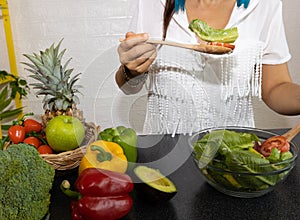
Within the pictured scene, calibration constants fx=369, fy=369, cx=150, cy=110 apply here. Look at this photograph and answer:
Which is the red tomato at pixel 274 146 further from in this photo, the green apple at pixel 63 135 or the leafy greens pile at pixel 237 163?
the green apple at pixel 63 135

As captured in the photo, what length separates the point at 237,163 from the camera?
750 millimetres

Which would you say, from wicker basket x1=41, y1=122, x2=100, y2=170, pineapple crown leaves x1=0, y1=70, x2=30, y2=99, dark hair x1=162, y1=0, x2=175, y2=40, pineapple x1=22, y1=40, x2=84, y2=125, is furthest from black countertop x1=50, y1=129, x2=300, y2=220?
pineapple crown leaves x1=0, y1=70, x2=30, y2=99

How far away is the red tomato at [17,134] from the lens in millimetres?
Result: 1050

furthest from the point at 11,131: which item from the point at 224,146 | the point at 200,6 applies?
the point at 200,6

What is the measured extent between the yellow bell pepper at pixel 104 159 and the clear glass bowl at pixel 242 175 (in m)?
0.17

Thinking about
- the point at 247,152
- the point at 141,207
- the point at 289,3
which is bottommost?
the point at 141,207

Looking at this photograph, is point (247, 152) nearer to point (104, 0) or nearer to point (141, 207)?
point (141, 207)

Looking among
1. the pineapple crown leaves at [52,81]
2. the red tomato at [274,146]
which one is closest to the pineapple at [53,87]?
the pineapple crown leaves at [52,81]

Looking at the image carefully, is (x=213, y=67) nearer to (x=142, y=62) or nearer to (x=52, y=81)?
(x=142, y=62)

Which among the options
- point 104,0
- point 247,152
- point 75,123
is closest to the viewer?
point 247,152

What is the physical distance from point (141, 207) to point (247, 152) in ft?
0.83

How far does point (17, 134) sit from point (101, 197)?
1.52ft

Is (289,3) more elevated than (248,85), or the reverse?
(289,3)

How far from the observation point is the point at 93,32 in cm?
197
